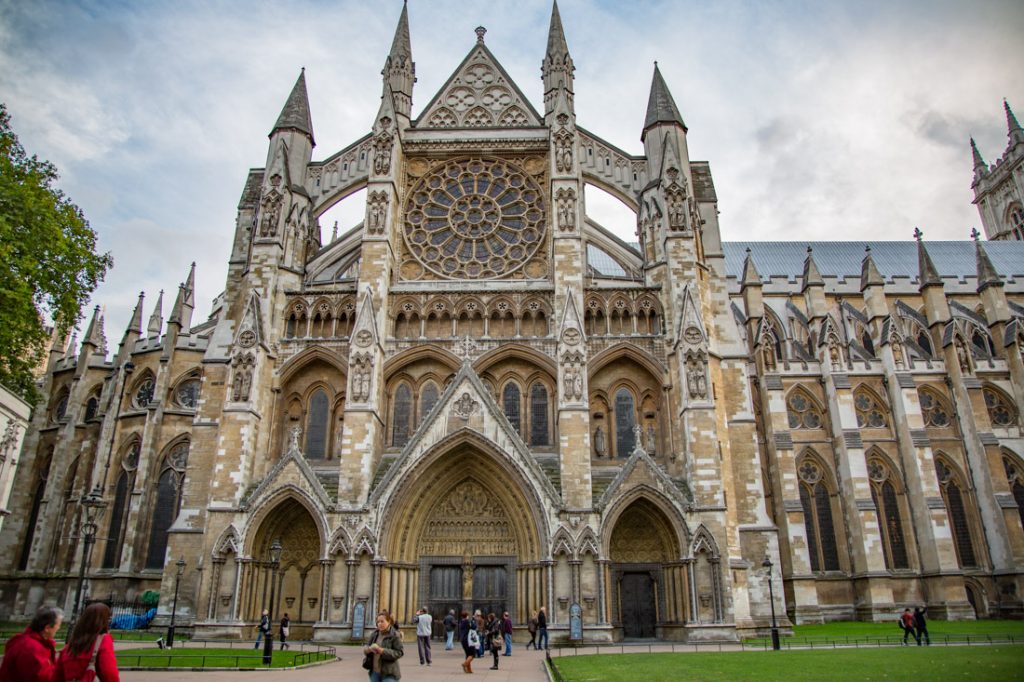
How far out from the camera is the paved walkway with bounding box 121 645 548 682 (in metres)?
12.0

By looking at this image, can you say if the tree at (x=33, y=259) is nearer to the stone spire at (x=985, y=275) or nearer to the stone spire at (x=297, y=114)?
the stone spire at (x=297, y=114)

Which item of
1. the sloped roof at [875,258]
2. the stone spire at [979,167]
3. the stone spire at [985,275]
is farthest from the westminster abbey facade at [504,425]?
the stone spire at [979,167]

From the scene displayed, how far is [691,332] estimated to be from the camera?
75.4ft

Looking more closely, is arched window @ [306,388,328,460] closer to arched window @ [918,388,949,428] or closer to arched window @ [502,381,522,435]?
arched window @ [502,381,522,435]

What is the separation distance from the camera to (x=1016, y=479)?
1359 inches

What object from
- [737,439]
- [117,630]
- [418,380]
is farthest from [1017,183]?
[117,630]

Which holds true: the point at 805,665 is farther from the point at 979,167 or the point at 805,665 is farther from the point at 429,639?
the point at 979,167

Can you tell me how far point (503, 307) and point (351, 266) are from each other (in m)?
7.96

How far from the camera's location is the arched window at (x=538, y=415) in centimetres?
2427

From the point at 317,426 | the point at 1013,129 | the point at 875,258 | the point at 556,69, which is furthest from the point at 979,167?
the point at 317,426

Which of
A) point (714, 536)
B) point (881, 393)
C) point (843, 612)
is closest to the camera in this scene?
point (714, 536)

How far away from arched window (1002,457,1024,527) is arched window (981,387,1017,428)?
189cm

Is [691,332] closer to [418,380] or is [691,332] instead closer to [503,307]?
[503,307]

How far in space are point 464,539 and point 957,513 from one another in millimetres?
25569
